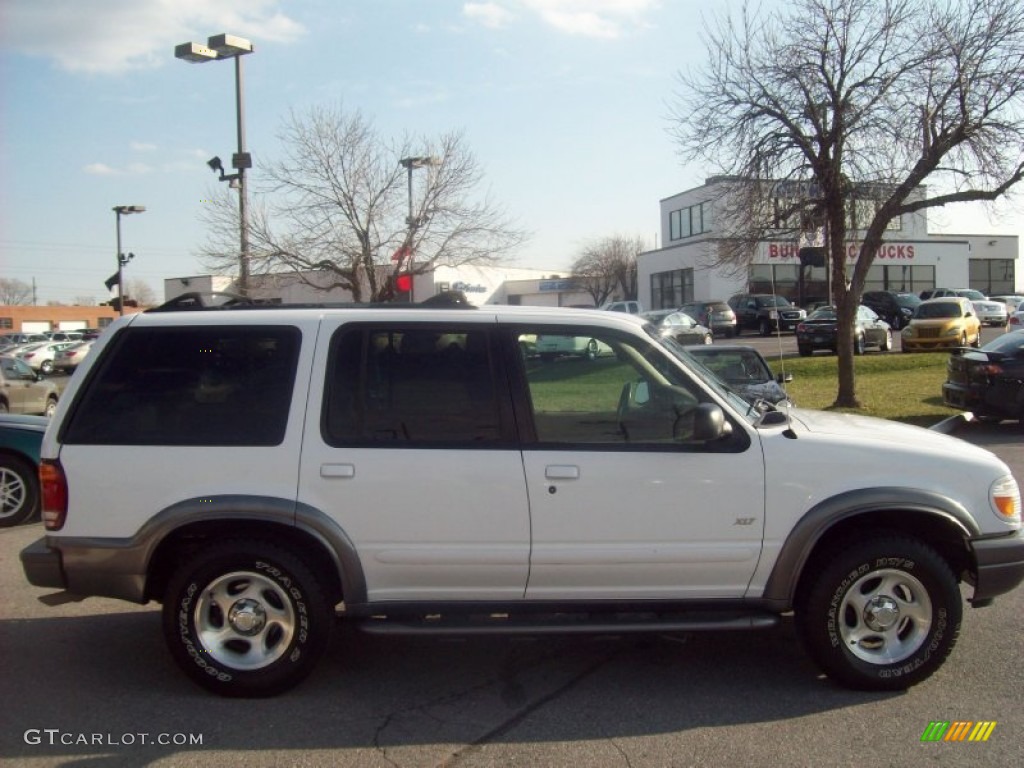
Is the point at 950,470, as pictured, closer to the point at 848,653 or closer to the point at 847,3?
the point at 848,653

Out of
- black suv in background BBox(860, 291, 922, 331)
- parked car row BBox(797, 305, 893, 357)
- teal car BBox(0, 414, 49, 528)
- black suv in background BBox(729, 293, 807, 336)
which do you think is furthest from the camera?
black suv in background BBox(860, 291, 922, 331)

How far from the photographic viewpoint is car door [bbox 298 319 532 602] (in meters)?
4.26

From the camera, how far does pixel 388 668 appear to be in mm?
4832

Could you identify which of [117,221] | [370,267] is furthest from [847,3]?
[117,221]

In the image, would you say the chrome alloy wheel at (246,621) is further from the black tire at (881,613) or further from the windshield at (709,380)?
the black tire at (881,613)

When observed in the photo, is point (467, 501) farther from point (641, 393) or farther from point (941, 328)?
point (941, 328)

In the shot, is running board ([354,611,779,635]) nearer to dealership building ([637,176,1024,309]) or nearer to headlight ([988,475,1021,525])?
headlight ([988,475,1021,525])

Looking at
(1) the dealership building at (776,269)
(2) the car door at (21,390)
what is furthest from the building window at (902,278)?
(2) the car door at (21,390)

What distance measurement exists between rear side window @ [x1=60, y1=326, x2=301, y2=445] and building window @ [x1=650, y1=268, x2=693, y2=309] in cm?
4983

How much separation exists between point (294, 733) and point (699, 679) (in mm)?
2041

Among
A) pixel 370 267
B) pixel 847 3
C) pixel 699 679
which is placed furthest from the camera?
pixel 370 267

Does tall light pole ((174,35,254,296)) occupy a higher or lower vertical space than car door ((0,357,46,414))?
higher

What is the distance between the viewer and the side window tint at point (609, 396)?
4.36m

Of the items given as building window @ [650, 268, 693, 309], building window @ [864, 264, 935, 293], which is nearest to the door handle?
building window @ [650, 268, 693, 309]
